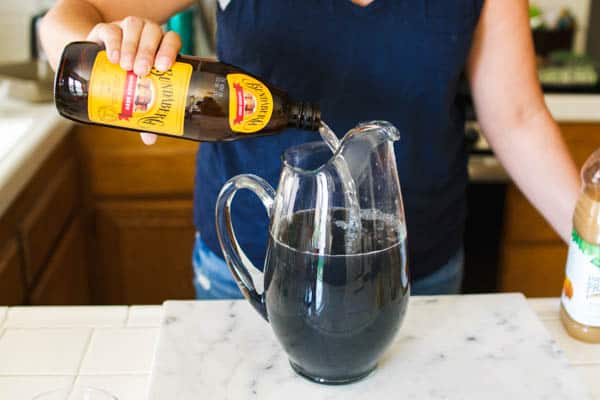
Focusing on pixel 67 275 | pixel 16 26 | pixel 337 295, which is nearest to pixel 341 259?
pixel 337 295

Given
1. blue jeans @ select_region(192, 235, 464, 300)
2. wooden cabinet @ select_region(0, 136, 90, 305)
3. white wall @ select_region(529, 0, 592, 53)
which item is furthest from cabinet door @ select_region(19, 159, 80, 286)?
white wall @ select_region(529, 0, 592, 53)

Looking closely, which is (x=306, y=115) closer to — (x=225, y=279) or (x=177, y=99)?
(x=177, y=99)

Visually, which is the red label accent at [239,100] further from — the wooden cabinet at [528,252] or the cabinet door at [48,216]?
the wooden cabinet at [528,252]

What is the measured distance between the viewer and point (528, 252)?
1895mm

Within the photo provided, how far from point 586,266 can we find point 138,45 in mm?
454

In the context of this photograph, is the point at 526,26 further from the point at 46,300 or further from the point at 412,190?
the point at 46,300

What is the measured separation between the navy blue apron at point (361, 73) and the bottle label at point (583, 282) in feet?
1.03

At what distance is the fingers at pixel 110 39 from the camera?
631mm

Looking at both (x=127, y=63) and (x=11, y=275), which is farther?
(x=11, y=275)

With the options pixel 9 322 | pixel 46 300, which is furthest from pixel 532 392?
pixel 46 300

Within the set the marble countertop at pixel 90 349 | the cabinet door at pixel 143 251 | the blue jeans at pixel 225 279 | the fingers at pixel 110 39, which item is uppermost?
the fingers at pixel 110 39

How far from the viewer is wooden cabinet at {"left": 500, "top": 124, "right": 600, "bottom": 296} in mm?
1852

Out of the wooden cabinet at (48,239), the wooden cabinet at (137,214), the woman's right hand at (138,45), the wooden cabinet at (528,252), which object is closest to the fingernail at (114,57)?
the woman's right hand at (138,45)

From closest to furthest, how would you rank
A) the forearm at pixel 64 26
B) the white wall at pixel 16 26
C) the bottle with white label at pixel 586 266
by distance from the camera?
the bottle with white label at pixel 586 266, the forearm at pixel 64 26, the white wall at pixel 16 26
